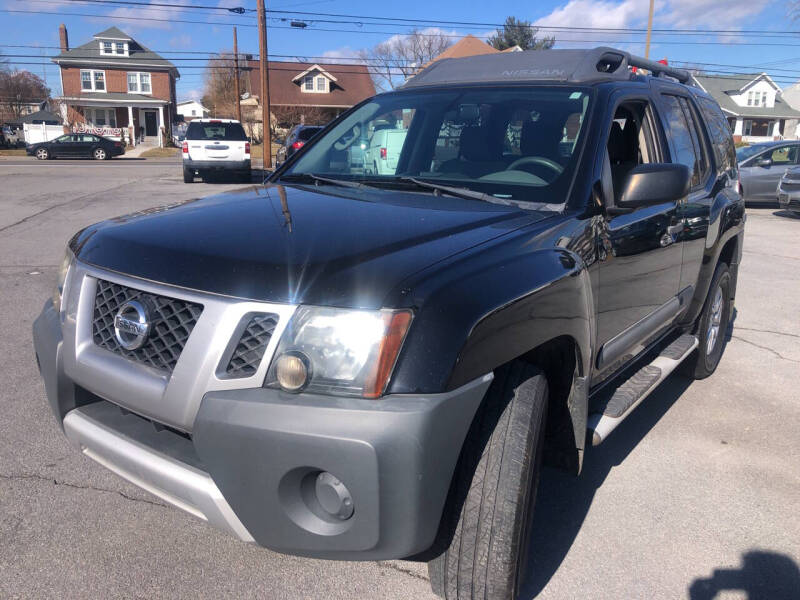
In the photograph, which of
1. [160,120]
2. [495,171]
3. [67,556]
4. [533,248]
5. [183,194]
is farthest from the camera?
[160,120]

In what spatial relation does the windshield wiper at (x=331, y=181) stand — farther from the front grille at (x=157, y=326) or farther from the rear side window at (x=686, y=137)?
the rear side window at (x=686, y=137)

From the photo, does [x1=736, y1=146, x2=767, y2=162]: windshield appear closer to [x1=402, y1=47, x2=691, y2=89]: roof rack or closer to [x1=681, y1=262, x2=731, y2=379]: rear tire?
[x1=681, y1=262, x2=731, y2=379]: rear tire

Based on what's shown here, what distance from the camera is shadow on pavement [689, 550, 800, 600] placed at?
8.29 ft

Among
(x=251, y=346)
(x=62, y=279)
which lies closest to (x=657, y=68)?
(x=251, y=346)

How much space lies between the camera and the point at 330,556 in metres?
1.97

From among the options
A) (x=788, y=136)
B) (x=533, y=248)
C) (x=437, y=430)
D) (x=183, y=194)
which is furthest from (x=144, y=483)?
(x=788, y=136)

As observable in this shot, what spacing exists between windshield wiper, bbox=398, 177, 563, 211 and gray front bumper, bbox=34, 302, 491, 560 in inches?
39.7

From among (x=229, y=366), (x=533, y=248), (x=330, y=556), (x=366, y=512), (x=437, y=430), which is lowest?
(x=330, y=556)

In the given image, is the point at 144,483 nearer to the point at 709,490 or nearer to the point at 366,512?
the point at 366,512

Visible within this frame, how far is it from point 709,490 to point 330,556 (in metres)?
2.11

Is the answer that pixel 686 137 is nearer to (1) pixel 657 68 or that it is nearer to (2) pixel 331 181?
(1) pixel 657 68

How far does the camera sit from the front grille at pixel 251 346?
1.89 m

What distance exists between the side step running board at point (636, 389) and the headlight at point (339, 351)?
1.34m

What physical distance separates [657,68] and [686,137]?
47cm
